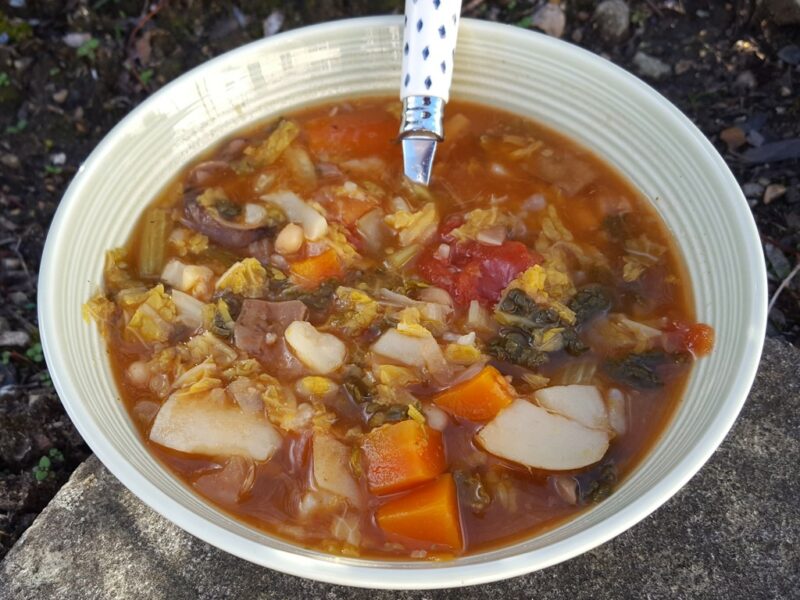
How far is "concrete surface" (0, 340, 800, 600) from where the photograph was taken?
283cm

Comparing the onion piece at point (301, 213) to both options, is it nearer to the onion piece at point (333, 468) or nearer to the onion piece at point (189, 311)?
the onion piece at point (189, 311)

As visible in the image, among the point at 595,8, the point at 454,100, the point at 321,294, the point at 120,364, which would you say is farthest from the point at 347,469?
the point at 595,8

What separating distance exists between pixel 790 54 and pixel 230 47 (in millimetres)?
2985

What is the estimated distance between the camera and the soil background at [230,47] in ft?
12.5

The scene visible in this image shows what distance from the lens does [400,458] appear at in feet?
8.23

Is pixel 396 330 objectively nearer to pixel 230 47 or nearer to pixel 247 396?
pixel 247 396

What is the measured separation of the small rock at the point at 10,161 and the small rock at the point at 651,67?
3275mm

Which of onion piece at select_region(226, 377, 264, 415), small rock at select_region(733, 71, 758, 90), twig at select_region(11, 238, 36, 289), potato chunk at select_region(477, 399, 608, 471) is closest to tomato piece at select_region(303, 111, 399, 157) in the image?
onion piece at select_region(226, 377, 264, 415)

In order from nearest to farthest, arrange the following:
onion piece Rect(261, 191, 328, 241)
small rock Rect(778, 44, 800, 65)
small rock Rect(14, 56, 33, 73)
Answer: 1. onion piece Rect(261, 191, 328, 241)
2. small rock Rect(778, 44, 800, 65)
3. small rock Rect(14, 56, 33, 73)

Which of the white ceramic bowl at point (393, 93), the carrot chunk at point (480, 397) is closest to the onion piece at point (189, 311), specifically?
the white ceramic bowl at point (393, 93)

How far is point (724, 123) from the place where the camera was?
4039mm

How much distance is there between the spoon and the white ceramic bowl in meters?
0.19

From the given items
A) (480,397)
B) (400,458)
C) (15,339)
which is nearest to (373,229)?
(480,397)

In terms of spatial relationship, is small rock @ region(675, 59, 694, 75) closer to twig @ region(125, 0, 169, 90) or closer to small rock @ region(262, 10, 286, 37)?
small rock @ region(262, 10, 286, 37)
